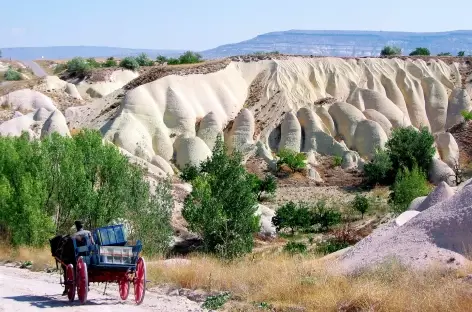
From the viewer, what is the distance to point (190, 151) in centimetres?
5250

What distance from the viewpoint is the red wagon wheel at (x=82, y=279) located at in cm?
1170

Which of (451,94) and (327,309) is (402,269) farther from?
(451,94)

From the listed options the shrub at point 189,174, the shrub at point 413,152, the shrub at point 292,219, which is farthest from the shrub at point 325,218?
the shrub at point 413,152

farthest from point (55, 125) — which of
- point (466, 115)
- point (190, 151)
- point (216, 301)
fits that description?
point (216, 301)

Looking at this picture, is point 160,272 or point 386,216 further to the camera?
point 386,216

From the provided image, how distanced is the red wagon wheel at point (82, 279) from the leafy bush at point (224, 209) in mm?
13298

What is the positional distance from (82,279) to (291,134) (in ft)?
151

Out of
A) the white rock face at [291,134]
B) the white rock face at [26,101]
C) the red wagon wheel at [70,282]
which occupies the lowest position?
the white rock face at [291,134]

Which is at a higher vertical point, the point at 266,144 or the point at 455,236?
the point at 455,236

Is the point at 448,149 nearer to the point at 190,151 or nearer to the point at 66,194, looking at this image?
the point at 190,151

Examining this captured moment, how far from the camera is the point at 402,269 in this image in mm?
12797

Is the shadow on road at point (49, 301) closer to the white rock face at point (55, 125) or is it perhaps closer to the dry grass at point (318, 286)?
the dry grass at point (318, 286)

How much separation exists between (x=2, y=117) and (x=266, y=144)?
18721 mm

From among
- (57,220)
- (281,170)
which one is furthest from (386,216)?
(57,220)
